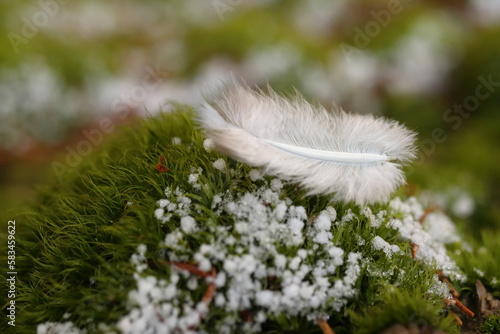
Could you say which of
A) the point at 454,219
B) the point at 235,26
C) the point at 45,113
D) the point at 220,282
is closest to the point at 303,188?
the point at 220,282

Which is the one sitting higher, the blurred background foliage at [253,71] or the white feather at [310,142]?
the white feather at [310,142]

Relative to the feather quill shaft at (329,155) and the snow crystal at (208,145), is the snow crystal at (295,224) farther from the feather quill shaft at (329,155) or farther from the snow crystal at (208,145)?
the snow crystal at (208,145)

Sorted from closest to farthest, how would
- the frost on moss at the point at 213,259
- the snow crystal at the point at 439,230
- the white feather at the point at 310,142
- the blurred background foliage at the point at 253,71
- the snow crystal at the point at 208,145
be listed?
the frost on moss at the point at 213,259 → the white feather at the point at 310,142 → the snow crystal at the point at 208,145 → the snow crystal at the point at 439,230 → the blurred background foliage at the point at 253,71

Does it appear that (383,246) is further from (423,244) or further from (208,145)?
(208,145)

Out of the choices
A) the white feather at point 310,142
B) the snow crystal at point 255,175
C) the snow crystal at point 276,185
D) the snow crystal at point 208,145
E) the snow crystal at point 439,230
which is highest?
the white feather at point 310,142

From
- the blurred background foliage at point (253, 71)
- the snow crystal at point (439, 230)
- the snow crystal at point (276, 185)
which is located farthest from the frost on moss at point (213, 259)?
the blurred background foliage at point (253, 71)

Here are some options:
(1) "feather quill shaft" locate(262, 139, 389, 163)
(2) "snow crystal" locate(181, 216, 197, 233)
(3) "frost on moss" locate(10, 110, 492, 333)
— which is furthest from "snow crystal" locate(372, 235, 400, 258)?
(2) "snow crystal" locate(181, 216, 197, 233)

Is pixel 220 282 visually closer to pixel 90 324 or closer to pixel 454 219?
A: pixel 90 324
